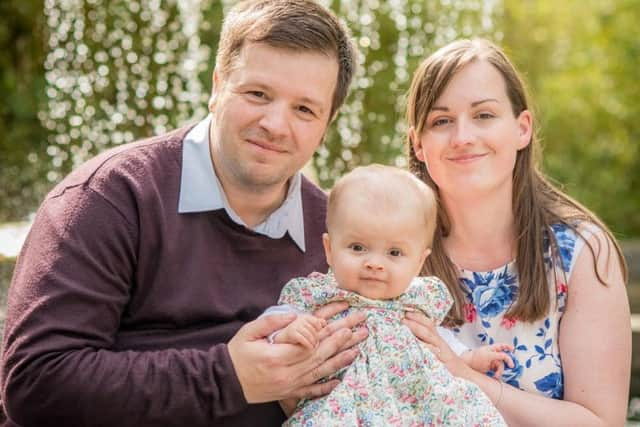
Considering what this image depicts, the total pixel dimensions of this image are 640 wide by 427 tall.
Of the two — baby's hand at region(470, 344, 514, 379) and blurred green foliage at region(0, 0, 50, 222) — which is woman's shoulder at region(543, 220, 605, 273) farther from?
blurred green foliage at region(0, 0, 50, 222)

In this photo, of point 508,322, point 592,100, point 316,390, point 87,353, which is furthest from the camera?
point 592,100

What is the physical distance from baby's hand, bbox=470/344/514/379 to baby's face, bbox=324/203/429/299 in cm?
35

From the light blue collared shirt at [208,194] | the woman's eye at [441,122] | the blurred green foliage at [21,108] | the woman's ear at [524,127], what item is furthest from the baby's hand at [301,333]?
the blurred green foliage at [21,108]

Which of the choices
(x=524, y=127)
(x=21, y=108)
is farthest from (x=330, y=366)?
(x=21, y=108)

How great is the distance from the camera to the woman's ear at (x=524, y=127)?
9.60 feet

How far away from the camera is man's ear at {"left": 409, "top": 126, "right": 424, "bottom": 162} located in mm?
3004

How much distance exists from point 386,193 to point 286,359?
0.50 m

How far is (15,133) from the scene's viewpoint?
513 cm

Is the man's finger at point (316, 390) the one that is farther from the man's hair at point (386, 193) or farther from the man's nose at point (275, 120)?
the man's nose at point (275, 120)

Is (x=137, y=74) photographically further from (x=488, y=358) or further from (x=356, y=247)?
(x=488, y=358)

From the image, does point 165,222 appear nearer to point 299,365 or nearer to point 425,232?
point 299,365

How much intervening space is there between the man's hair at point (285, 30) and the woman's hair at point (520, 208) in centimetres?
34

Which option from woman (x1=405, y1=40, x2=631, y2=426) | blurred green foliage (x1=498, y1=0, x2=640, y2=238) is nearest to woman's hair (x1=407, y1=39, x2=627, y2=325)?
woman (x1=405, y1=40, x2=631, y2=426)

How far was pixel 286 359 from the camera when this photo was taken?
7.60 ft
